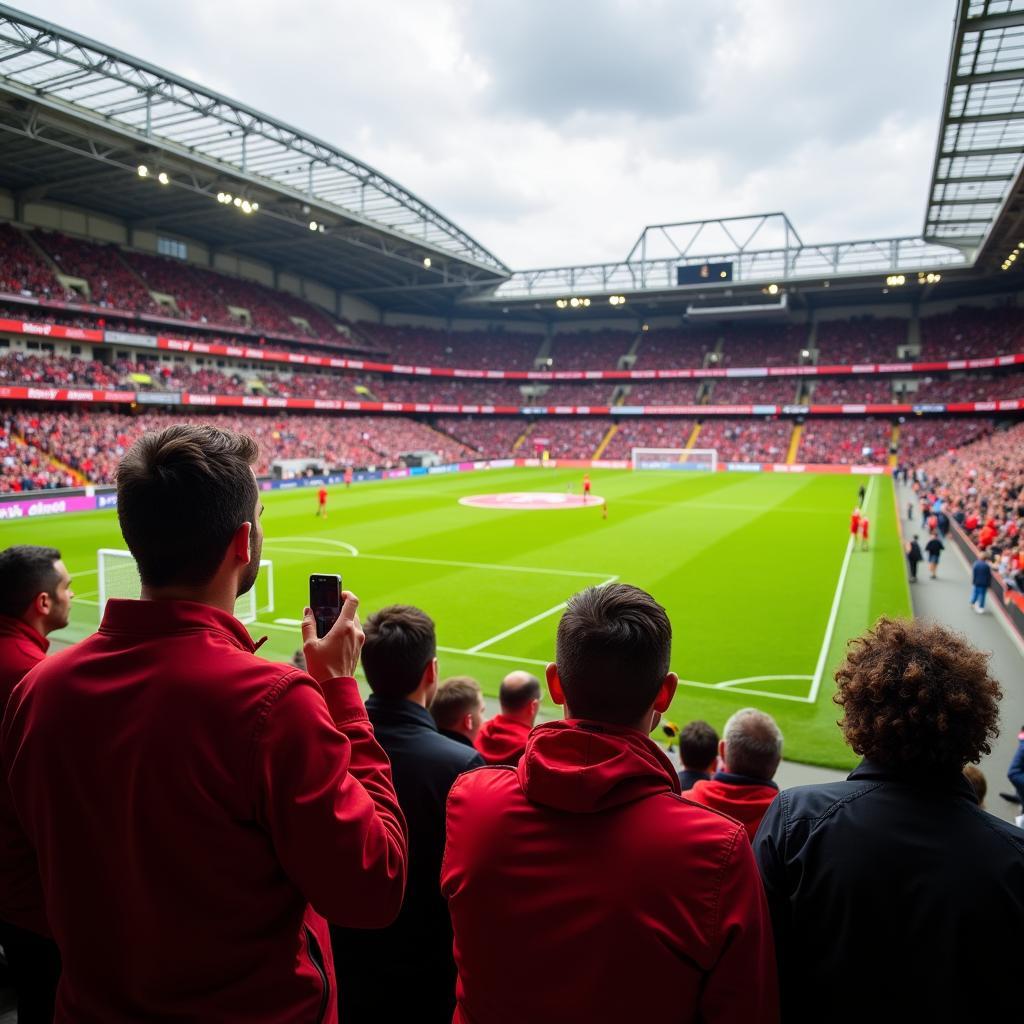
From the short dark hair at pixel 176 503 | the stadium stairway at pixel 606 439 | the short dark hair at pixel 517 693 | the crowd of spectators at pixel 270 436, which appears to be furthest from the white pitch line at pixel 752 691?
the stadium stairway at pixel 606 439

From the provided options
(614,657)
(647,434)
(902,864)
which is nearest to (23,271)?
(647,434)

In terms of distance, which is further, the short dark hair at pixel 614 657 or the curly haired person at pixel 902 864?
the short dark hair at pixel 614 657

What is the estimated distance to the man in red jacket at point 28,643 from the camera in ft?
10.5

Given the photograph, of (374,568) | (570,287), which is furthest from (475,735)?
(570,287)

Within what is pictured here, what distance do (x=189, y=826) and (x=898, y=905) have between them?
6.70 feet

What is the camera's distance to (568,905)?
77.2 inches

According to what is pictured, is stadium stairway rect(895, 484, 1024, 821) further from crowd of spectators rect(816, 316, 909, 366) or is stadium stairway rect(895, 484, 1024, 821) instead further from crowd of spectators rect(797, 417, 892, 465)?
crowd of spectators rect(816, 316, 909, 366)

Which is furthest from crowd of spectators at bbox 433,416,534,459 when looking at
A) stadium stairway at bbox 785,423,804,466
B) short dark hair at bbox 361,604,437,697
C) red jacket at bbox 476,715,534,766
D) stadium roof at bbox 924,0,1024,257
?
short dark hair at bbox 361,604,437,697

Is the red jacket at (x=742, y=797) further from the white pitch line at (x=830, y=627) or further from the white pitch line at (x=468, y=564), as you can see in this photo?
the white pitch line at (x=468, y=564)

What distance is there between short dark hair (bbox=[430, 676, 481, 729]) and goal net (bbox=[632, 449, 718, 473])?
2420 inches

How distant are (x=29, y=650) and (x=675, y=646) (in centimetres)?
1239

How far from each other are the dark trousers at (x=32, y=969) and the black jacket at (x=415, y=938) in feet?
3.98

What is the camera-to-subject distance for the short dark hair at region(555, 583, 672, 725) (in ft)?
7.57

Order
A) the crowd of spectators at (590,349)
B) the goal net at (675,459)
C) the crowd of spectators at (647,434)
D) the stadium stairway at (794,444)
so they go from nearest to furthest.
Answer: the stadium stairway at (794,444), the goal net at (675,459), the crowd of spectators at (647,434), the crowd of spectators at (590,349)
